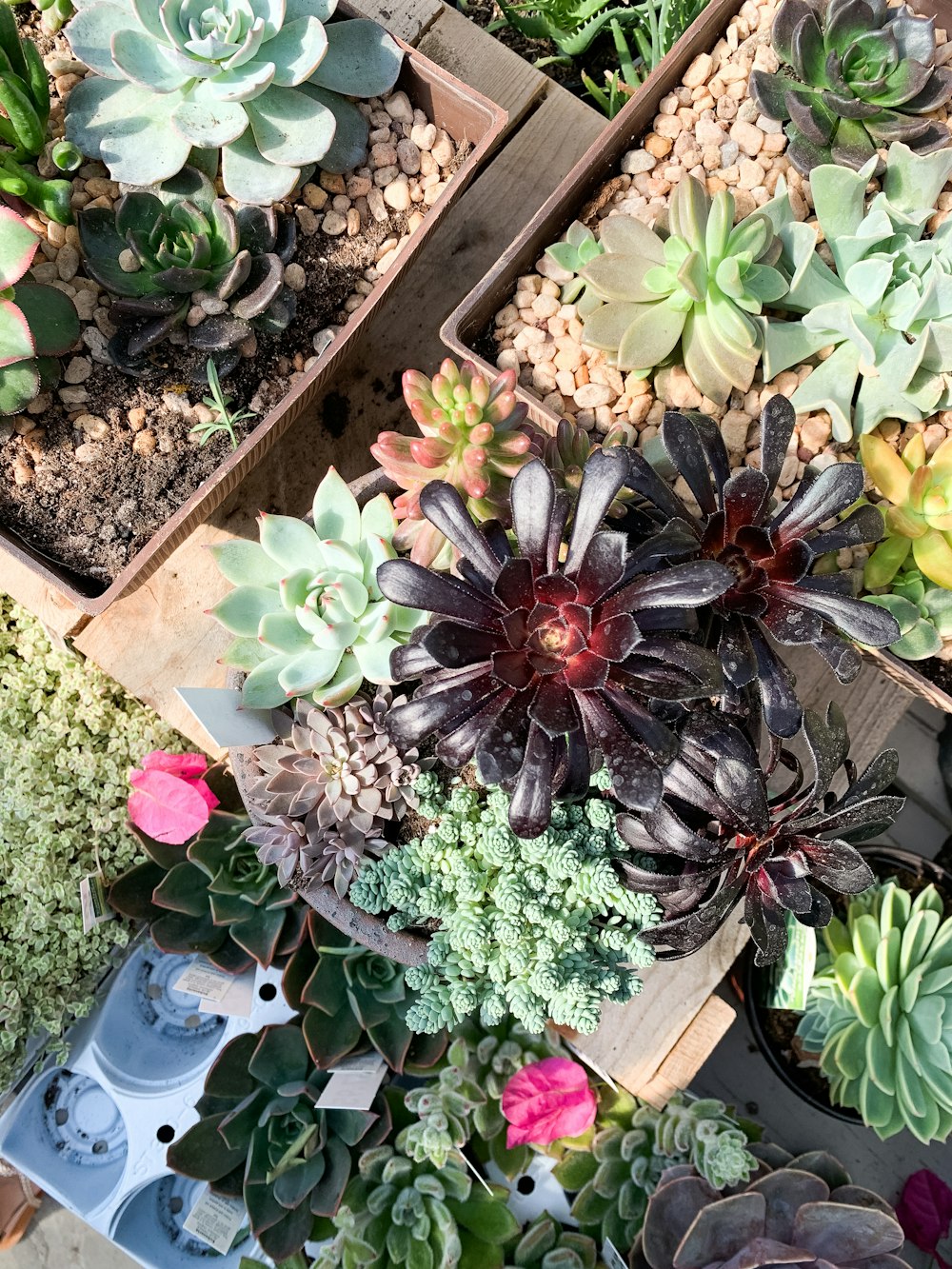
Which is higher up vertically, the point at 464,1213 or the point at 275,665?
the point at 275,665

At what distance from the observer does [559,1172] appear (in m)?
1.53

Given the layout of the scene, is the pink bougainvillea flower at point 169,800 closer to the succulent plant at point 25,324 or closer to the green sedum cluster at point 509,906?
the green sedum cluster at point 509,906

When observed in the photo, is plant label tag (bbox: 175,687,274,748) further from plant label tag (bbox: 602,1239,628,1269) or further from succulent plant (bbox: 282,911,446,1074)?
plant label tag (bbox: 602,1239,628,1269)

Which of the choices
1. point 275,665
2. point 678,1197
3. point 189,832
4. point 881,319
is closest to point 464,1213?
point 678,1197

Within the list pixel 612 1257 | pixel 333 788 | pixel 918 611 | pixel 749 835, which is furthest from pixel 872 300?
pixel 612 1257

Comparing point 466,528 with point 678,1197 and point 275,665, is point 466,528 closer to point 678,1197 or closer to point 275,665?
point 275,665

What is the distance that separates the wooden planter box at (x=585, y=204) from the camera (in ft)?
3.95

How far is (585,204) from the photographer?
128 cm

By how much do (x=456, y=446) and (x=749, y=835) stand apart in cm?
54

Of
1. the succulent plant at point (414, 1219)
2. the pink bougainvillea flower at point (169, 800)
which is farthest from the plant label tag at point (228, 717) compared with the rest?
the succulent plant at point (414, 1219)

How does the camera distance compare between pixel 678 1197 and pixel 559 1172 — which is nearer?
pixel 678 1197

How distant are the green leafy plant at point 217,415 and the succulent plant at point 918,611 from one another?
0.82 meters

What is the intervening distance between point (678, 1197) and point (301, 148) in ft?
4.96

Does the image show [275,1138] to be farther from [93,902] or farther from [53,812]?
[53,812]
